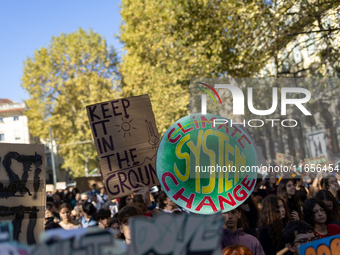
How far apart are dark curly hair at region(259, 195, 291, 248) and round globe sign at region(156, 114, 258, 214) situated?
27.6 inches

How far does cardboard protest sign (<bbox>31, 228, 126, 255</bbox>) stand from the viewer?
3.96ft

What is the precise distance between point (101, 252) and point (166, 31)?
1417 cm

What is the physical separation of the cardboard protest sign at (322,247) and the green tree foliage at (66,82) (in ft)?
101

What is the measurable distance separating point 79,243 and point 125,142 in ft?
12.0

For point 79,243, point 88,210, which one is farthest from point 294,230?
point 88,210

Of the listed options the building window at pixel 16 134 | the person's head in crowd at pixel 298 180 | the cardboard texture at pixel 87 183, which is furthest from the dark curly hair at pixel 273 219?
the building window at pixel 16 134

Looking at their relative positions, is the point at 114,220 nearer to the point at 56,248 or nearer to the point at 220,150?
the point at 220,150

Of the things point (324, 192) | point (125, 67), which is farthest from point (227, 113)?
point (125, 67)

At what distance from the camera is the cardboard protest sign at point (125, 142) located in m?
4.69

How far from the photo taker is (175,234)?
1.39 metres

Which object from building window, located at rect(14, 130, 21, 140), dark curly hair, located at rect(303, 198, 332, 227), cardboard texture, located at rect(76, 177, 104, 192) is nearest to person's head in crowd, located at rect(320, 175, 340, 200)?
dark curly hair, located at rect(303, 198, 332, 227)

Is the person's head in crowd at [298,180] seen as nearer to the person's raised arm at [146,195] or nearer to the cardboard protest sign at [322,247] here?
the person's raised arm at [146,195]

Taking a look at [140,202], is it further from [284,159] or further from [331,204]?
[284,159]

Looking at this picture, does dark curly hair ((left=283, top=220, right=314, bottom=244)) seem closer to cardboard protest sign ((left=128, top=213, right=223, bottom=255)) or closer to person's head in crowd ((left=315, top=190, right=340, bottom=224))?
person's head in crowd ((left=315, top=190, right=340, bottom=224))
